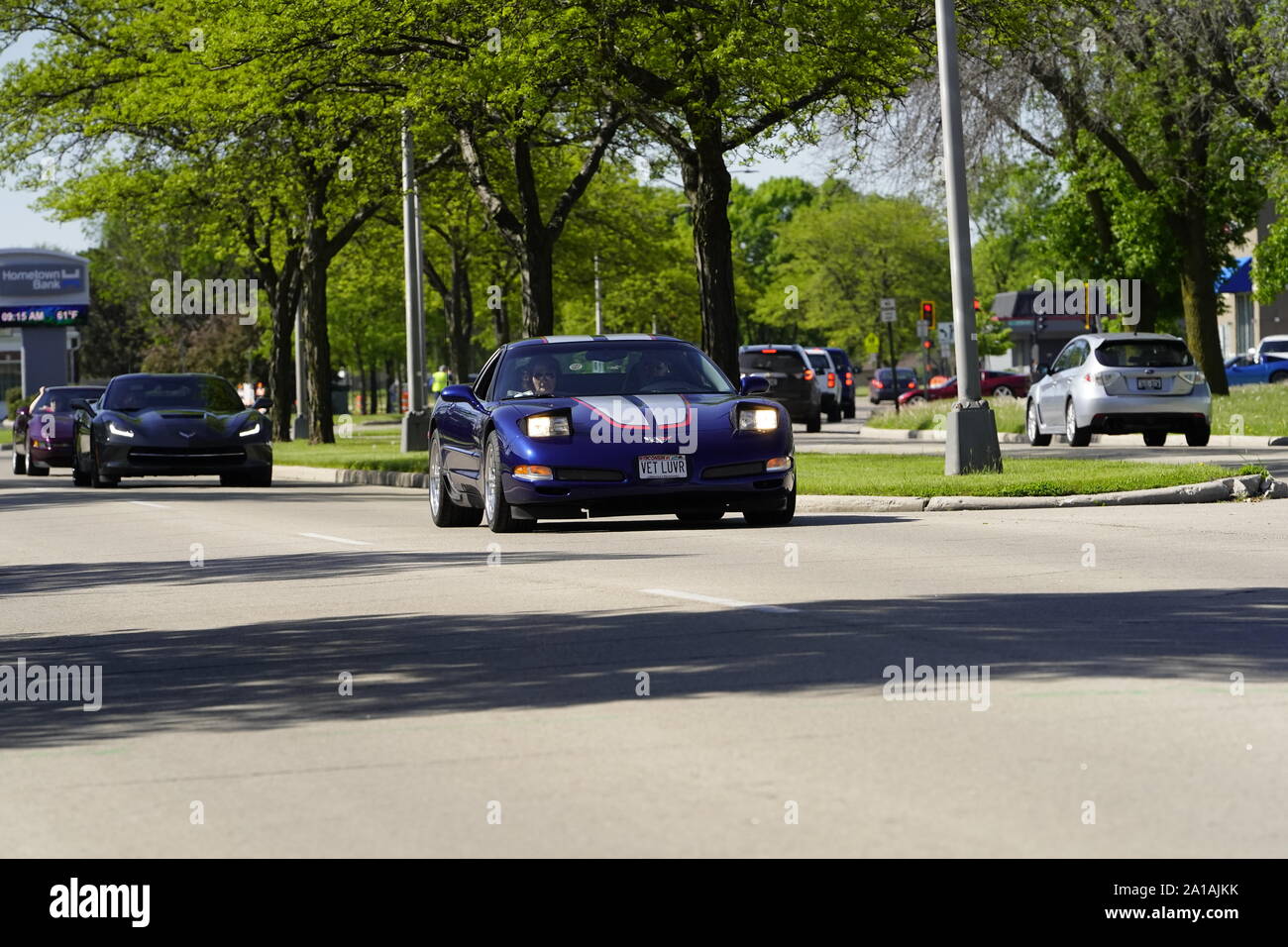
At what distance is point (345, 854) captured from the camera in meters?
5.61

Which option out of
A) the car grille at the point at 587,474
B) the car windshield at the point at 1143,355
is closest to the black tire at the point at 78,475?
the car windshield at the point at 1143,355

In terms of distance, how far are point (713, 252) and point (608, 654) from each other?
1979 cm

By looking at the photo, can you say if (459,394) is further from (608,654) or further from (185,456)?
(185,456)

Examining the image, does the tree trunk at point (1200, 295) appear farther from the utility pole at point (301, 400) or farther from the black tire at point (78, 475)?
the black tire at point (78, 475)

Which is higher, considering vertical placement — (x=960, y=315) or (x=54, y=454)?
(x=960, y=315)

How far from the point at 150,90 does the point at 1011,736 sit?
104ft

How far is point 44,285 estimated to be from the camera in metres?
92.9

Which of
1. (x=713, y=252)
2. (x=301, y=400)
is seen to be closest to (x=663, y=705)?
(x=713, y=252)

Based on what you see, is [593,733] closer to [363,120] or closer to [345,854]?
[345,854]

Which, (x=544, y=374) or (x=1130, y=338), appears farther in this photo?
(x=1130, y=338)

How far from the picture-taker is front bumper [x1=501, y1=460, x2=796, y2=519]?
1630cm

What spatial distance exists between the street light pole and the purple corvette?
17.0ft

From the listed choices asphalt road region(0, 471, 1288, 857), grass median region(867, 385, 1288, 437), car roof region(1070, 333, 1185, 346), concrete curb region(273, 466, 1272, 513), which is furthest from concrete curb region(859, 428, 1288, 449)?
asphalt road region(0, 471, 1288, 857)
